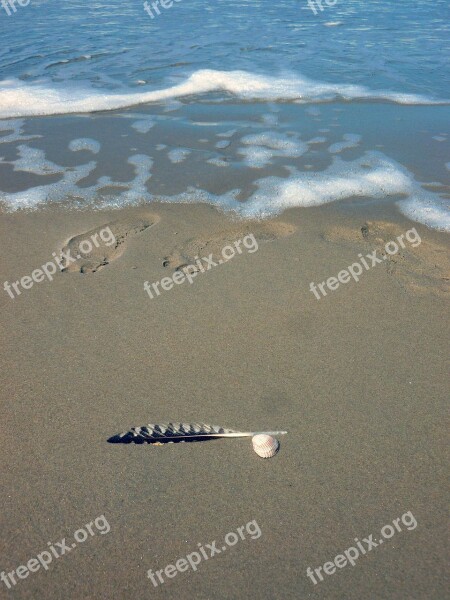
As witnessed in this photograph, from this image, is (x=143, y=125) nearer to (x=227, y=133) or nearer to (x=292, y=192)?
(x=227, y=133)

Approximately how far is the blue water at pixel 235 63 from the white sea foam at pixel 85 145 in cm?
14

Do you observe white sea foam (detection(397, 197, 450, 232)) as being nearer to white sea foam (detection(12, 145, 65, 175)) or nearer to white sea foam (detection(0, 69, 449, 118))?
white sea foam (detection(0, 69, 449, 118))

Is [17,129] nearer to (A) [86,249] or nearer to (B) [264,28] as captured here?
(A) [86,249]

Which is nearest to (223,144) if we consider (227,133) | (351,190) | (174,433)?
(227,133)

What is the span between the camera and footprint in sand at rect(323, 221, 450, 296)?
368cm

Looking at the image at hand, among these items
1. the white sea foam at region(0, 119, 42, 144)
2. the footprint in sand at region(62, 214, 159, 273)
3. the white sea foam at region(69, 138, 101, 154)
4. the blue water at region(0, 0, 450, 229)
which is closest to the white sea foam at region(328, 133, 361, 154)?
the blue water at region(0, 0, 450, 229)

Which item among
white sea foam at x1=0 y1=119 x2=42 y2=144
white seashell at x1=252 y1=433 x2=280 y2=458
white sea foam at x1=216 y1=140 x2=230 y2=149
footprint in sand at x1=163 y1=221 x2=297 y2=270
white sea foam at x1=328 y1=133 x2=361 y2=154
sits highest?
white sea foam at x1=0 y1=119 x2=42 y2=144

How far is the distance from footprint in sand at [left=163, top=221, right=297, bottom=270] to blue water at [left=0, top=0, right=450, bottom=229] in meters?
0.58

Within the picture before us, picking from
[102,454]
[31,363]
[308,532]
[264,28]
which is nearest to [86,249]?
[31,363]

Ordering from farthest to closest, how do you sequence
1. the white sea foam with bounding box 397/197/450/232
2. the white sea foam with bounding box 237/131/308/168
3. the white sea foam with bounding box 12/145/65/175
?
1. the white sea foam with bounding box 237/131/308/168
2. the white sea foam with bounding box 12/145/65/175
3. the white sea foam with bounding box 397/197/450/232

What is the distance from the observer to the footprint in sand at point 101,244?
3.87 metres

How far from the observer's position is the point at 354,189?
4895 millimetres

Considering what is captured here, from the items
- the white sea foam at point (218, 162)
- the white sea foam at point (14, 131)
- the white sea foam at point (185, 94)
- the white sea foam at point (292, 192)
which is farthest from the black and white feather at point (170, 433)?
the white sea foam at point (185, 94)

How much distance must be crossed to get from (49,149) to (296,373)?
4.38 meters
